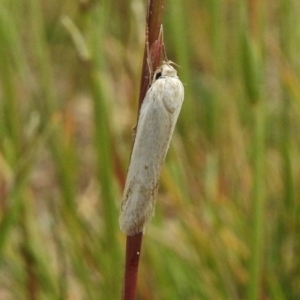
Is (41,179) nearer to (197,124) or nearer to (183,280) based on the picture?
(197,124)

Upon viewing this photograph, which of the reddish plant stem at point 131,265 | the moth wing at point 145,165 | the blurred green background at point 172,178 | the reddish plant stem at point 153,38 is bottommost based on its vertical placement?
the blurred green background at point 172,178

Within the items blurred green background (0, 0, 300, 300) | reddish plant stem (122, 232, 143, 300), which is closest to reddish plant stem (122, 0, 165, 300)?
reddish plant stem (122, 232, 143, 300)

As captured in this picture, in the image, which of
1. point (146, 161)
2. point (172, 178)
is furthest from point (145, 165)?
point (172, 178)

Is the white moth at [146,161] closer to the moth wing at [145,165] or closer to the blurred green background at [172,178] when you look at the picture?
the moth wing at [145,165]

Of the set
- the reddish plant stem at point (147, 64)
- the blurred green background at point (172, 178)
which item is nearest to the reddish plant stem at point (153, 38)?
the reddish plant stem at point (147, 64)

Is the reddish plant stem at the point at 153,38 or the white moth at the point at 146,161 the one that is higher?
the reddish plant stem at the point at 153,38

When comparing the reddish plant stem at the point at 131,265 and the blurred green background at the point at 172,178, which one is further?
the blurred green background at the point at 172,178

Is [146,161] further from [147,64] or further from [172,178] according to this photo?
[172,178]

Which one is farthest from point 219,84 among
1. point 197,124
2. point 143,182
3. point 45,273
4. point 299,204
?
point 143,182
